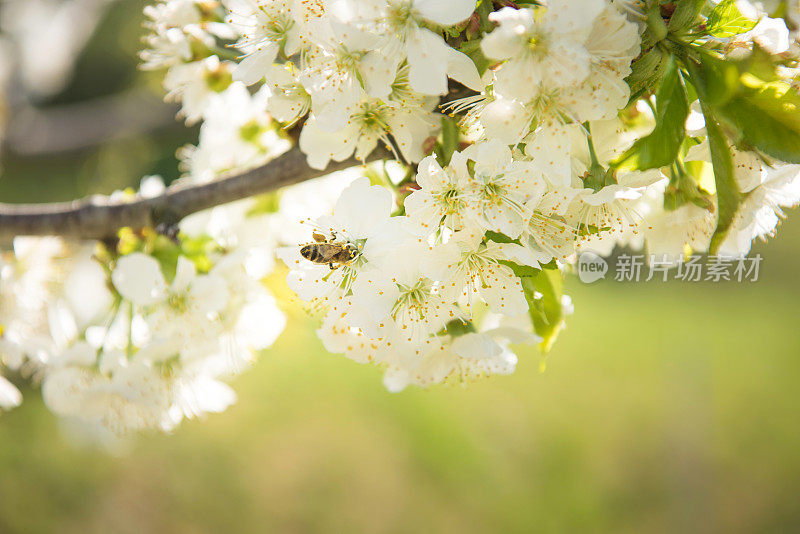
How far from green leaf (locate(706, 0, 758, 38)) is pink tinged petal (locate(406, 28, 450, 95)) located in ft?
0.55

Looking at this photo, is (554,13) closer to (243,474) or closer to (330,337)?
(330,337)

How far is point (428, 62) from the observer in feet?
A: 1.18

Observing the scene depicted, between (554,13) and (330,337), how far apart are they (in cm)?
27

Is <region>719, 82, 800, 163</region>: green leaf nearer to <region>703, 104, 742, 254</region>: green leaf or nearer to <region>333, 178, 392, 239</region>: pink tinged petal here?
<region>703, 104, 742, 254</region>: green leaf

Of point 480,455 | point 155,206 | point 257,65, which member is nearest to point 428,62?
point 257,65

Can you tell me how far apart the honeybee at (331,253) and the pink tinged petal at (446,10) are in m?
0.16

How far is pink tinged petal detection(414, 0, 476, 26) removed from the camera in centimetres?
35

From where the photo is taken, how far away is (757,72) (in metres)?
0.34

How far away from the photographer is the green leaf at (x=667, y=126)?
360 millimetres

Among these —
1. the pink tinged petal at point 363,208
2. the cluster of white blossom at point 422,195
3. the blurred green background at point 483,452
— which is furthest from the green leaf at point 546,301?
the blurred green background at point 483,452

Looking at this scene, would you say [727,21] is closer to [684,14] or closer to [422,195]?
[684,14]

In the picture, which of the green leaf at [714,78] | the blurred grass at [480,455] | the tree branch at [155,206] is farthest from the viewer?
the blurred grass at [480,455]

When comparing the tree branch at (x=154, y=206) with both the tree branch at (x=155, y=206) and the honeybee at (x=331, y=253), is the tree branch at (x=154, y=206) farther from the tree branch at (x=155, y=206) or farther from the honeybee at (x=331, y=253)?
the honeybee at (x=331, y=253)

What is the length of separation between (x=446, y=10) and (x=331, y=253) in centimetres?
17
